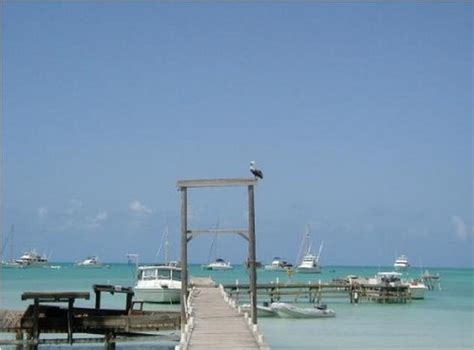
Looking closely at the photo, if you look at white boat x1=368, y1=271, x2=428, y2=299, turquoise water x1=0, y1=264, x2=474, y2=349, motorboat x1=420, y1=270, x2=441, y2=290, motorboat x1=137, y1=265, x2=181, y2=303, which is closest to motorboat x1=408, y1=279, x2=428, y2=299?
white boat x1=368, y1=271, x2=428, y2=299

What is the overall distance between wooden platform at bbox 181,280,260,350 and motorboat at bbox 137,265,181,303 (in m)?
21.4

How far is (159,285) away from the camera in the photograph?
171ft

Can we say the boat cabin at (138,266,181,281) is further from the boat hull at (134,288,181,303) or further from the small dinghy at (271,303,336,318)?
the small dinghy at (271,303,336,318)

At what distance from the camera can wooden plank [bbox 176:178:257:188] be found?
83.4 ft

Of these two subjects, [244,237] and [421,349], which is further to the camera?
[421,349]

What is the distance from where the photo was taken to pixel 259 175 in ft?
84.0

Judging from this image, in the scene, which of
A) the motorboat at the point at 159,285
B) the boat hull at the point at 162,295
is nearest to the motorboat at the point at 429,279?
the motorboat at the point at 159,285

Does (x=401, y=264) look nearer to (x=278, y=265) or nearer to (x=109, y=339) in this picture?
(x=278, y=265)

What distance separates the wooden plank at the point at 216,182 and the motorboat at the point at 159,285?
26.0m

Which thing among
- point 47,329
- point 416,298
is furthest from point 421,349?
point 416,298

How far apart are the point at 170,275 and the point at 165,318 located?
1066 inches

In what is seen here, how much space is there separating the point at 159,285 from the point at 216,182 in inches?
1089

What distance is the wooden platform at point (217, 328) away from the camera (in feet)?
65.8

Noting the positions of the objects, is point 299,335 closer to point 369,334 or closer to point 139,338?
point 369,334
